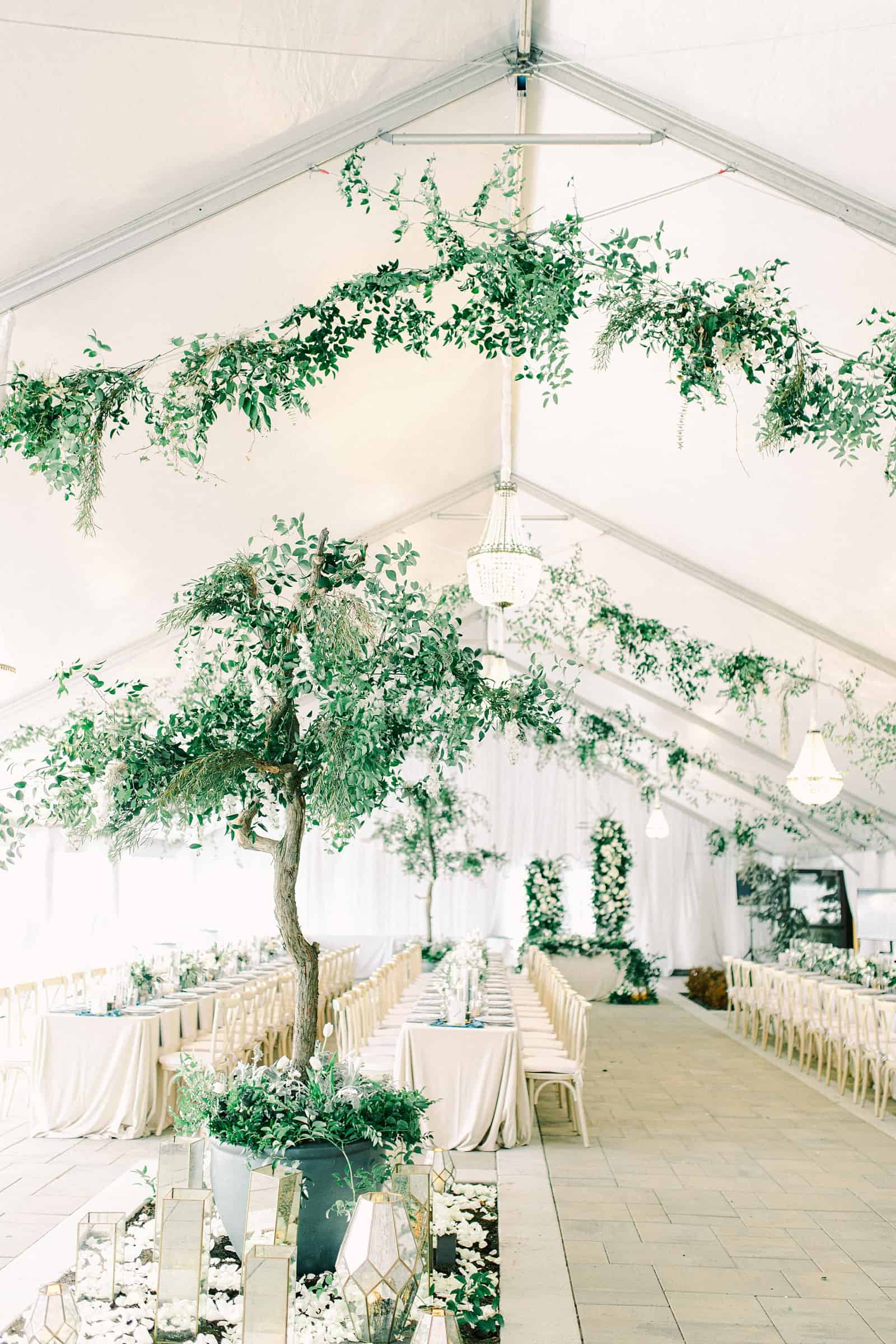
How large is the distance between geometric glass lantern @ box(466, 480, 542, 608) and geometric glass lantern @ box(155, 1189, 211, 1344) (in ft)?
11.9

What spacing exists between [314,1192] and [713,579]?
562 cm

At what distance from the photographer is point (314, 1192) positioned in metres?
3.50

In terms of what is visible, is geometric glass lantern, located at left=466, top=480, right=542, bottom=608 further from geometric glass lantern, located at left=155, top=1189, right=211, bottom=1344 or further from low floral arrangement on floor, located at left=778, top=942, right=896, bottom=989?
low floral arrangement on floor, located at left=778, top=942, right=896, bottom=989

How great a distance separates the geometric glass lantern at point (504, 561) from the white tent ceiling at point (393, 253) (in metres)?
1.02

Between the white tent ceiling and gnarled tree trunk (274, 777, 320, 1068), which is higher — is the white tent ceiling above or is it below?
above

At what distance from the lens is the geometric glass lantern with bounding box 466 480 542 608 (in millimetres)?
5812

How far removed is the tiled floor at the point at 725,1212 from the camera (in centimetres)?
383

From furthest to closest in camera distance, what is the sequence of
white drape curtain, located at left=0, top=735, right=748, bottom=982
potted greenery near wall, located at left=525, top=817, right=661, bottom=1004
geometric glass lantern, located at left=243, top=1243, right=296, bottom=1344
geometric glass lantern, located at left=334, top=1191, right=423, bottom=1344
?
white drape curtain, located at left=0, top=735, right=748, bottom=982 → potted greenery near wall, located at left=525, top=817, right=661, bottom=1004 → geometric glass lantern, located at left=334, top=1191, right=423, bottom=1344 → geometric glass lantern, located at left=243, top=1243, right=296, bottom=1344

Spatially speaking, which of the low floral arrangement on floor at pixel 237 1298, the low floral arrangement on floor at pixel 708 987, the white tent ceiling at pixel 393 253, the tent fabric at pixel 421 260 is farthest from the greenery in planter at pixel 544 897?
the low floral arrangement on floor at pixel 237 1298

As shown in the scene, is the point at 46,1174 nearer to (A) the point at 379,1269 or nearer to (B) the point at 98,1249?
Answer: (B) the point at 98,1249

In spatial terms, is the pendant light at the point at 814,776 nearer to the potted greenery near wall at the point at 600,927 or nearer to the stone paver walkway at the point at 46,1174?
the stone paver walkway at the point at 46,1174

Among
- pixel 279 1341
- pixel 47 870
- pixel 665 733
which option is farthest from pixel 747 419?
pixel 47 870

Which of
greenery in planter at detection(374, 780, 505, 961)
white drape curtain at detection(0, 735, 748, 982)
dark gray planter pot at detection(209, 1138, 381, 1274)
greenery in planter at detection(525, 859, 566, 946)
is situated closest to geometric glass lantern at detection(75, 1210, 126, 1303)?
dark gray planter pot at detection(209, 1138, 381, 1274)

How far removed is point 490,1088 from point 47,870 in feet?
22.8
